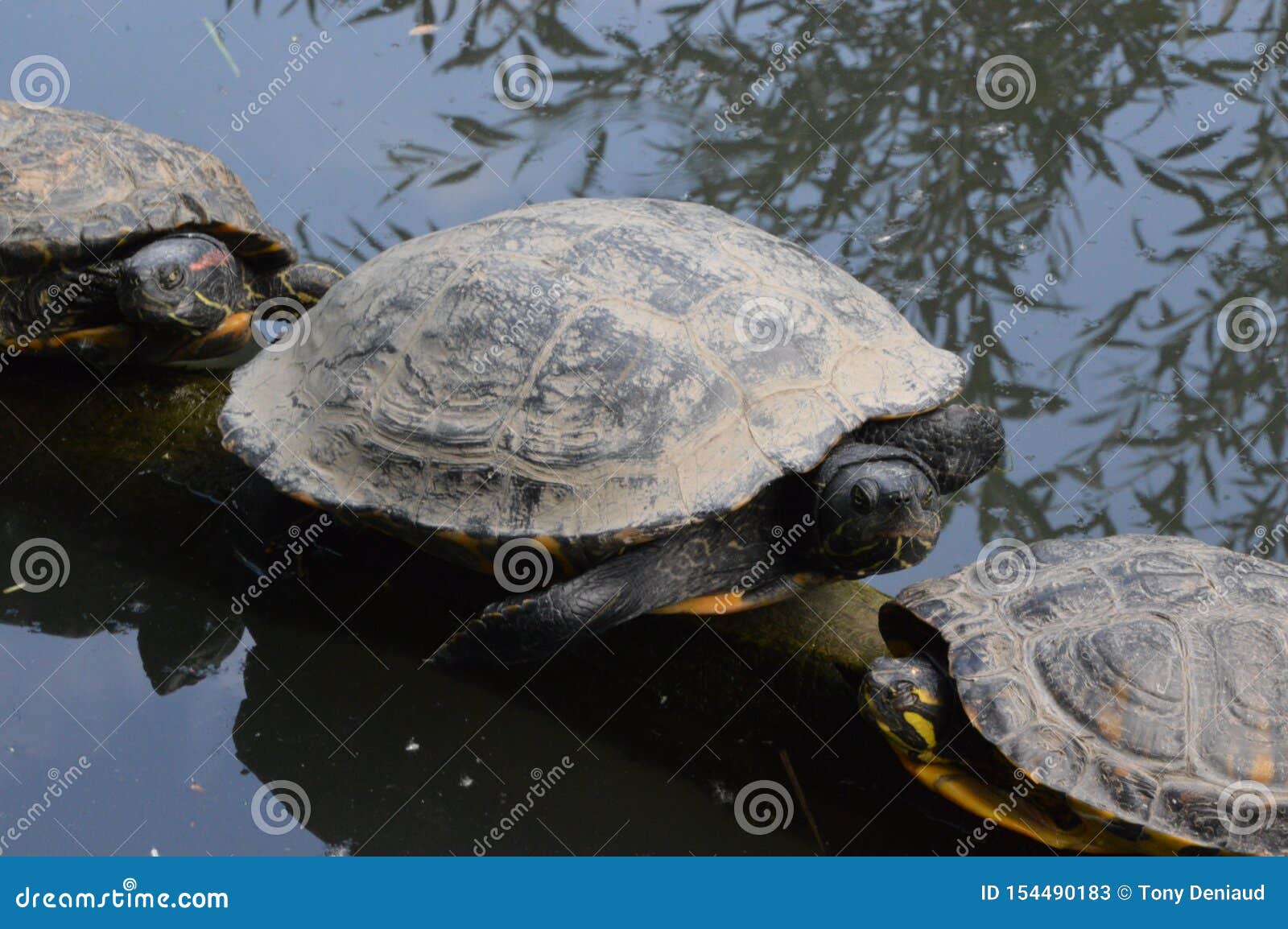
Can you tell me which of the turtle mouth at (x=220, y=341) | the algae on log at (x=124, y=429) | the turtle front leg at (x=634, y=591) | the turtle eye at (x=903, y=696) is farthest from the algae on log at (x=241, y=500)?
the turtle mouth at (x=220, y=341)

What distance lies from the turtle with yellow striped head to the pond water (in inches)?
25.3

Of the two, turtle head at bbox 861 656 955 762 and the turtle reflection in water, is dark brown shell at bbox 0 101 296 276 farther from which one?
turtle head at bbox 861 656 955 762

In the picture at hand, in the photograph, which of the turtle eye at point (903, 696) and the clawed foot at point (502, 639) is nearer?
Result: the turtle eye at point (903, 696)

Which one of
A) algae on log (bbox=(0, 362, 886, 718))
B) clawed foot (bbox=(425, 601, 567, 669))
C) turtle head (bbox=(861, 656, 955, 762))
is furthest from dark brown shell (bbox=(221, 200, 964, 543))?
turtle head (bbox=(861, 656, 955, 762))

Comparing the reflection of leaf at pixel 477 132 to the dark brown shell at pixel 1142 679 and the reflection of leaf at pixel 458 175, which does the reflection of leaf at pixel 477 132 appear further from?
the dark brown shell at pixel 1142 679

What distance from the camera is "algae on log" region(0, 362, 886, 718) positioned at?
3.81 meters

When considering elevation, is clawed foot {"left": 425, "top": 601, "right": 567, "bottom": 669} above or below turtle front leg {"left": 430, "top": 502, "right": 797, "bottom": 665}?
below

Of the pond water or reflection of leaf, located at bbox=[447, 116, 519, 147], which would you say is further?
reflection of leaf, located at bbox=[447, 116, 519, 147]

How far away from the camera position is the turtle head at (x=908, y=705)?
3.47 m

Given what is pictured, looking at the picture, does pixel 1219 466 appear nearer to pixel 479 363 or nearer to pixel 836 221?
pixel 836 221

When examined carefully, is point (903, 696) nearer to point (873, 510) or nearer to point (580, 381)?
point (873, 510)

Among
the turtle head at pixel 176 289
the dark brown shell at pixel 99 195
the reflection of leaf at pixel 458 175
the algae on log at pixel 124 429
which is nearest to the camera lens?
the algae on log at pixel 124 429

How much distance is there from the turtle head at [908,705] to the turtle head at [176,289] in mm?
3614

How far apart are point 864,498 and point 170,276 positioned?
3.49 meters
